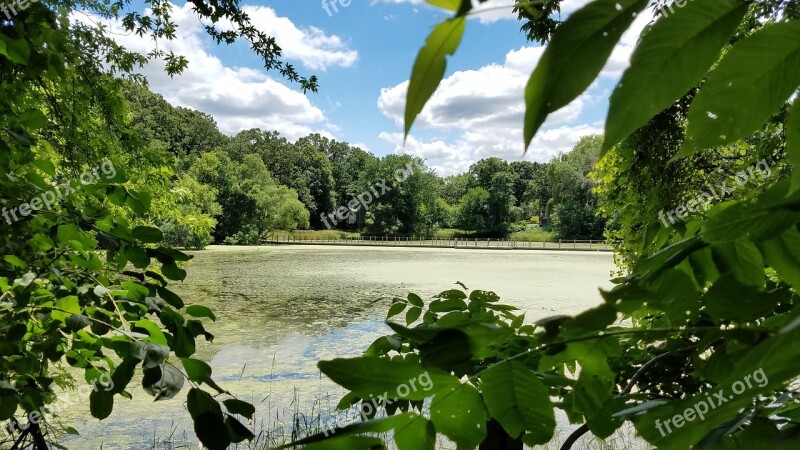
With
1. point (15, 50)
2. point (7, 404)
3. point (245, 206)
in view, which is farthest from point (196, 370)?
point (245, 206)

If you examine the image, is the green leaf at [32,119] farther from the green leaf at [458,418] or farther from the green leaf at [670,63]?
the green leaf at [670,63]

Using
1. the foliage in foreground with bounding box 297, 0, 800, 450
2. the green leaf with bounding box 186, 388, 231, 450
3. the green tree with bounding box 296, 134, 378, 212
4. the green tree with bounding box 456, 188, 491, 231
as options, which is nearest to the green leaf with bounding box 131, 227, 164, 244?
the green leaf with bounding box 186, 388, 231, 450

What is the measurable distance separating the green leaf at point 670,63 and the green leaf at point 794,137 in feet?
0.20

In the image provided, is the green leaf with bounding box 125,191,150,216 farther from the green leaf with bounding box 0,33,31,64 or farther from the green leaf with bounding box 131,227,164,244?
the green leaf with bounding box 0,33,31,64

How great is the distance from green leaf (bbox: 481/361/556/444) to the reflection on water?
4.98 m

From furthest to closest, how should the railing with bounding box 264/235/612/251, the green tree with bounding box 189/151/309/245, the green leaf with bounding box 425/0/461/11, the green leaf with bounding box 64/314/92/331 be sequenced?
the green tree with bounding box 189/151/309/245, the railing with bounding box 264/235/612/251, the green leaf with bounding box 64/314/92/331, the green leaf with bounding box 425/0/461/11

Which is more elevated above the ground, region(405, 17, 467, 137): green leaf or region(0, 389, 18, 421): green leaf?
region(405, 17, 467, 137): green leaf

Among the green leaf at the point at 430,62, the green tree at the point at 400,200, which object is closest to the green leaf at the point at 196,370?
the green leaf at the point at 430,62

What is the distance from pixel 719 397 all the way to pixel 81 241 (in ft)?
3.62

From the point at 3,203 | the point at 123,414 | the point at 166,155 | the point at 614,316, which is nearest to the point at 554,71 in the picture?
the point at 614,316

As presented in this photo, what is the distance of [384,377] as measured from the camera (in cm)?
34

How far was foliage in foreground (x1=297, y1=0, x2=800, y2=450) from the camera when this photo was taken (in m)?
0.20

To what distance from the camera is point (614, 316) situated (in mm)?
292

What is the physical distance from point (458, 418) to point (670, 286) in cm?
20
